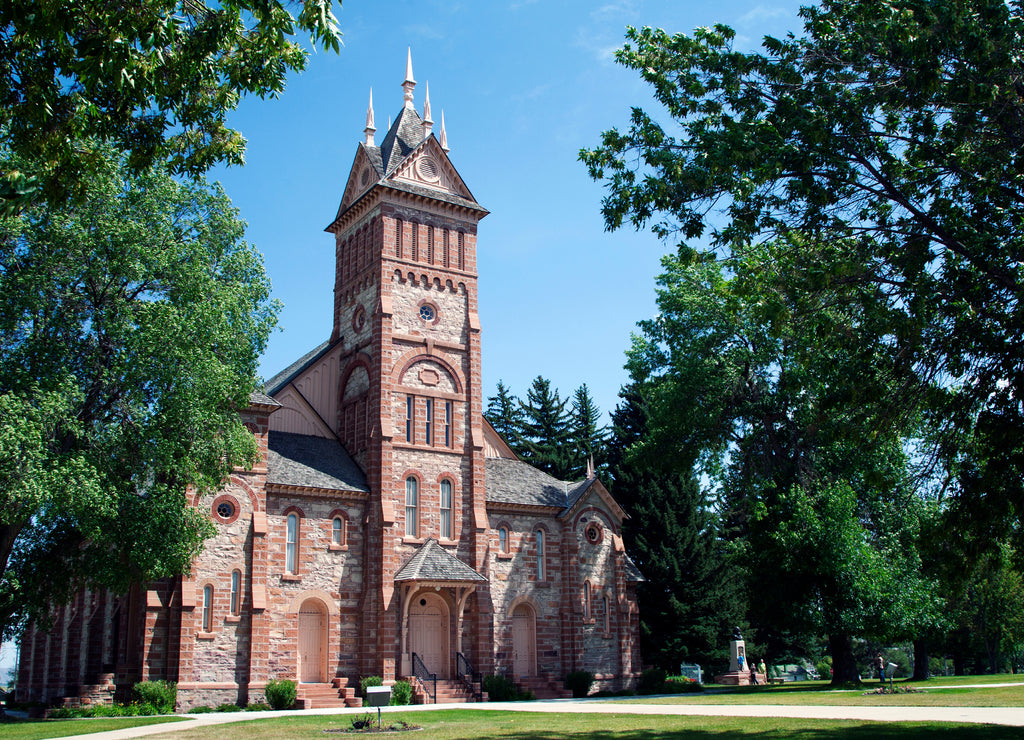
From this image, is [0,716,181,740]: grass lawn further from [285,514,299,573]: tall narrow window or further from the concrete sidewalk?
[285,514,299,573]: tall narrow window

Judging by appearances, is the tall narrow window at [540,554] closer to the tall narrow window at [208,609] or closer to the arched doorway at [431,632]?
the arched doorway at [431,632]

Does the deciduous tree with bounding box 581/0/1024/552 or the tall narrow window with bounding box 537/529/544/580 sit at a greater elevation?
the deciduous tree with bounding box 581/0/1024/552

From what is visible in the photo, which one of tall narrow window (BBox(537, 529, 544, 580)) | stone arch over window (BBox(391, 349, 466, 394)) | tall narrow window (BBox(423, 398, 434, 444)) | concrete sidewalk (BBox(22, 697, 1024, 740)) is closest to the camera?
concrete sidewalk (BBox(22, 697, 1024, 740))

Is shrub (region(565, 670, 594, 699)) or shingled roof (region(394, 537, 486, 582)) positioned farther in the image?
shrub (region(565, 670, 594, 699))

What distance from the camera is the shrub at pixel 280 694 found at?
1167 inches

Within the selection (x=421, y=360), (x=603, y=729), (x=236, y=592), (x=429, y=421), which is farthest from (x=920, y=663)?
(x=236, y=592)

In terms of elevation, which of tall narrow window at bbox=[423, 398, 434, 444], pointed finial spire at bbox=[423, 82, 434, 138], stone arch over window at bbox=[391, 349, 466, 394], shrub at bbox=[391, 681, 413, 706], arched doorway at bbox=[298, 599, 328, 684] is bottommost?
shrub at bbox=[391, 681, 413, 706]

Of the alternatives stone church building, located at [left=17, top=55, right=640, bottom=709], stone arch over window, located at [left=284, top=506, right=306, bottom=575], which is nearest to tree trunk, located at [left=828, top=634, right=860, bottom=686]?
stone church building, located at [left=17, top=55, right=640, bottom=709]

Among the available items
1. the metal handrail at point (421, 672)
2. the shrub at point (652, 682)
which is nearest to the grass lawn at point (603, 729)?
the metal handrail at point (421, 672)

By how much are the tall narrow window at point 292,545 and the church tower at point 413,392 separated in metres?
2.89

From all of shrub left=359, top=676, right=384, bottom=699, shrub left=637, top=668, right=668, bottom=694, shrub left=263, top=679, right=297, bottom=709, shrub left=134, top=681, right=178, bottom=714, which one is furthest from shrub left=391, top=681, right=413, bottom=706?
shrub left=637, top=668, right=668, bottom=694

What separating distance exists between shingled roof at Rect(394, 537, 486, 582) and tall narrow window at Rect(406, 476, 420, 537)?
765 millimetres

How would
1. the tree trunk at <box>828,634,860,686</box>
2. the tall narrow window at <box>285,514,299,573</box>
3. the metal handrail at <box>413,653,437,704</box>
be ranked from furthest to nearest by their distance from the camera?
the tree trunk at <box>828,634,860,686</box>, the metal handrail at <box>413,653,437,704</box>, the tall narrow window at <box>285,514,299,573</box>

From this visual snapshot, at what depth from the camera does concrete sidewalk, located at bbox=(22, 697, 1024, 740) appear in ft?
59.0
